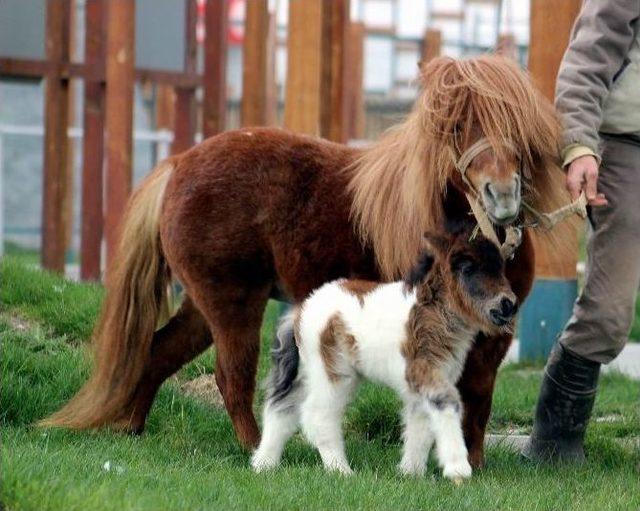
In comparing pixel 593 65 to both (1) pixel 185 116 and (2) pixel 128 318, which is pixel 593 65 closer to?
(2) pixel 128 318

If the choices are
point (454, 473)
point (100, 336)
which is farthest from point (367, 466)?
point (100, 336)

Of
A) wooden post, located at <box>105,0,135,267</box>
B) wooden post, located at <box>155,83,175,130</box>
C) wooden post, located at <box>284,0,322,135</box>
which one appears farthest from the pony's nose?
wooden post, located at <box>155,83,175,130</box>

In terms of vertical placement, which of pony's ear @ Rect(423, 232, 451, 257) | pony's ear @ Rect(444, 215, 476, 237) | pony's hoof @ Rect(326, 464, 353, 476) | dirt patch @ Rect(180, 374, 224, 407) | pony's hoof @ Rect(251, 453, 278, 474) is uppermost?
pony's ear @ Rect(444, 215, 476, 237)

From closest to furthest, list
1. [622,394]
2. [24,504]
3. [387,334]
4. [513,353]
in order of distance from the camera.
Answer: [24,504] → [387,334] → [622,394] → [513,353]

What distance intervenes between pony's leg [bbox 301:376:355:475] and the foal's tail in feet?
0.53

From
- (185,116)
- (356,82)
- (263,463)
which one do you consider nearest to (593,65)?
(263,463)

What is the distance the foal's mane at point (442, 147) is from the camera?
503 cm

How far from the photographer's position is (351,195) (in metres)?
5.57

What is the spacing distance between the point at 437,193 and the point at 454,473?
1.04 meters

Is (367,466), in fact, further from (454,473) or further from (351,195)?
(351,195)

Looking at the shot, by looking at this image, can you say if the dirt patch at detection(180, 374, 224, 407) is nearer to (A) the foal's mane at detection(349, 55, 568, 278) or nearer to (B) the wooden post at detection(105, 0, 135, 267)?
(A) the foal's mane at detection(349, 55, 568, 278)

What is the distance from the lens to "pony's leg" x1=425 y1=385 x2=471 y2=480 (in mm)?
4840

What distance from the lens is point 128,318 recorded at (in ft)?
20.4

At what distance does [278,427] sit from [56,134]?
6.59 m
